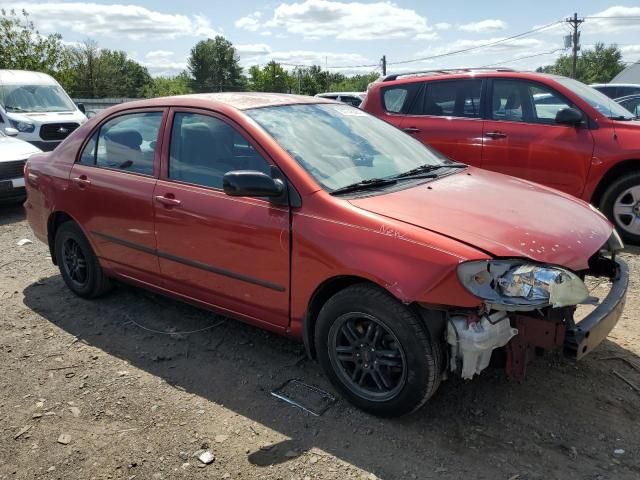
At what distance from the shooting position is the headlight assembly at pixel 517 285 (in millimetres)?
2549

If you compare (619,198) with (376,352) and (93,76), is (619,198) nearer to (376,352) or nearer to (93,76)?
(376,352)

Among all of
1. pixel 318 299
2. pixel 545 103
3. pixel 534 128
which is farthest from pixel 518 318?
pixel 545 103

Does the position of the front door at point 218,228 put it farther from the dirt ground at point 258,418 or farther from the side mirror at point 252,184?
the dirt ground at point 258,418

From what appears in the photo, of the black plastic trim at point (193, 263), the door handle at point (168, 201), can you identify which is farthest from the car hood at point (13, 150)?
the door handle at point (168, 201)

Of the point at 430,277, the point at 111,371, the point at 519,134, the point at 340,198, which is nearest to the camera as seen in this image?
the point at 430,277

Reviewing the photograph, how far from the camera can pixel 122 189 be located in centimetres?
403

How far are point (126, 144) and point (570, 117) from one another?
4.37 meters

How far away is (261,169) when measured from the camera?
3311mm

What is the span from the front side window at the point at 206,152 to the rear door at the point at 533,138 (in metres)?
3.79

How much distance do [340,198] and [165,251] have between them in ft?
4.61

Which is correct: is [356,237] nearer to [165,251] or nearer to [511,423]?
[511,423]

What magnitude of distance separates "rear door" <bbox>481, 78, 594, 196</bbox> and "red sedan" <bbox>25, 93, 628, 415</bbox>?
247 centimetres

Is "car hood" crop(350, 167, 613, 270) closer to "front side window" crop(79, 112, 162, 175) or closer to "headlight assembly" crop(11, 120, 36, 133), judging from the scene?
"front side window" crop(79, 112, 162, 175)

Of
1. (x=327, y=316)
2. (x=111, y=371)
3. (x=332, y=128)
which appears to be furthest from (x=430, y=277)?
(x=111, y=371)
